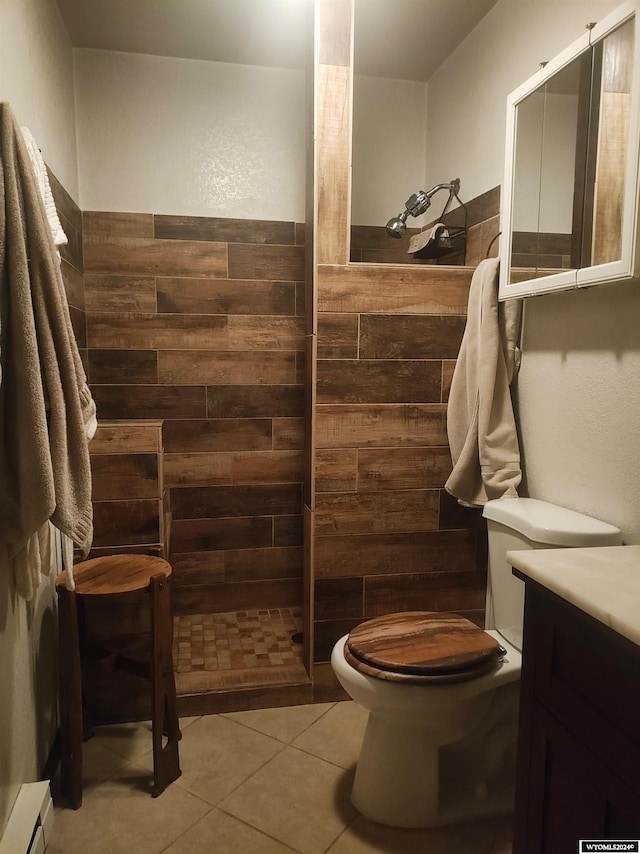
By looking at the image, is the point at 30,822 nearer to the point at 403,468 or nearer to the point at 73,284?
the point at 403,468

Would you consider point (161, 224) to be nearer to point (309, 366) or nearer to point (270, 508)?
point (309, 366)

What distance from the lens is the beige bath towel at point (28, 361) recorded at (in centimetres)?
118

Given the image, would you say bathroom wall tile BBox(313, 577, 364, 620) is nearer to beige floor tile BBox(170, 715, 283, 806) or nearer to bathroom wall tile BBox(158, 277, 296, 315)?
beige floor tile BBox(170, 715, 283, 806)

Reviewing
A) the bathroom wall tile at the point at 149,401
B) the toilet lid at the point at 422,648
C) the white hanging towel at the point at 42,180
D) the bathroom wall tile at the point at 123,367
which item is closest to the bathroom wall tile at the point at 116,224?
the bathroom wall tile at the point at 123,367

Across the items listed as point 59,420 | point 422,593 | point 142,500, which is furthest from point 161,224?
point 422,593

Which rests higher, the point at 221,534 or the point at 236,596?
the point at 221,534

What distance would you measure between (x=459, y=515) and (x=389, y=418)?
0.46 m

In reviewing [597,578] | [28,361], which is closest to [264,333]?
[28,361]

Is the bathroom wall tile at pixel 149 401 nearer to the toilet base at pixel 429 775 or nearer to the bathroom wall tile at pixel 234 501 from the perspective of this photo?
the bathroom wall tile at pixel 234 501

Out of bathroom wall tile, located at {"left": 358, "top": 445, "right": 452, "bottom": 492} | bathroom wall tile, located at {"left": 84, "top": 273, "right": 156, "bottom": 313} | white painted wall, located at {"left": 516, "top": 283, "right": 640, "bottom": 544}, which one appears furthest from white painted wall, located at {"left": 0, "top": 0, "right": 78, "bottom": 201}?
white painted wall, located at {"left": 516, "top": 283, "right": 640, "bottom": 544}

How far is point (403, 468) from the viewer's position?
216cm

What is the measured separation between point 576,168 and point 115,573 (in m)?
1.76

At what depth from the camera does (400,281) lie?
2.08 metres

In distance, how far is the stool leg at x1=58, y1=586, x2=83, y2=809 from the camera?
1641 millimetres
